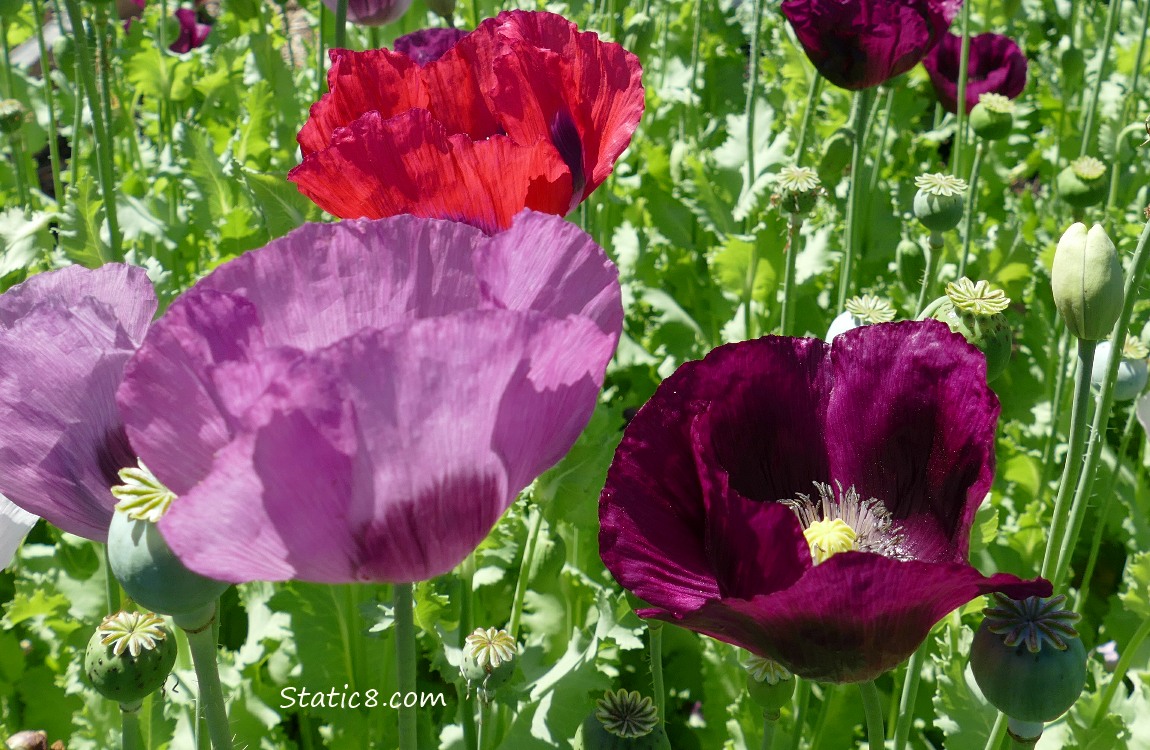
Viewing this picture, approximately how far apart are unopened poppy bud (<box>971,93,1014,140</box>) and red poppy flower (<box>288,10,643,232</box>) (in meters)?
1.06

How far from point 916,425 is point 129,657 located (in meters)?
0.52

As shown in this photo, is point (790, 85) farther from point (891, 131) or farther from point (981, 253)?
point (981, 253)

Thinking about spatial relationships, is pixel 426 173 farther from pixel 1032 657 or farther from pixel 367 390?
Answer: pixel 1032 657

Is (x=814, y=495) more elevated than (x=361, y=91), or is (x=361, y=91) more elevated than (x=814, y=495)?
(x=361, y=91)

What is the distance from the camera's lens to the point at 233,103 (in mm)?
2549

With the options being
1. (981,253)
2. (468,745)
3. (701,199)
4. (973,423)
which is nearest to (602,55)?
(973,423)

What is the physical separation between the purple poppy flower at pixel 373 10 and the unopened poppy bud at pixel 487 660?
3.36 ft

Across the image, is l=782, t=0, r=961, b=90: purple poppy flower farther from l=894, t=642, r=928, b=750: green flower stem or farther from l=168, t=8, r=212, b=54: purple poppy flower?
l=168, t=8, r=212, b=54: purple poppy flower

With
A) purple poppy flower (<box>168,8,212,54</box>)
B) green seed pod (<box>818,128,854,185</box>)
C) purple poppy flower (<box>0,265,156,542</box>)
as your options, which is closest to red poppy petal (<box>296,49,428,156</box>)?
purple poppy flower (<box>0,265,156,542</box>)

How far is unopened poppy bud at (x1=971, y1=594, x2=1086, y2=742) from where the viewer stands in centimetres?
68

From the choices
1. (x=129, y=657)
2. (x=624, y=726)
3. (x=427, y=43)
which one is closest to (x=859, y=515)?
(x=624, y=726)

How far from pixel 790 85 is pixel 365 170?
2111 millimetres

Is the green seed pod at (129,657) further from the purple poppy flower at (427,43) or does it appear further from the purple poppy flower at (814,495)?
the purple poppy flower at (427,43)

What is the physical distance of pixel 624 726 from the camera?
0.86 meters
